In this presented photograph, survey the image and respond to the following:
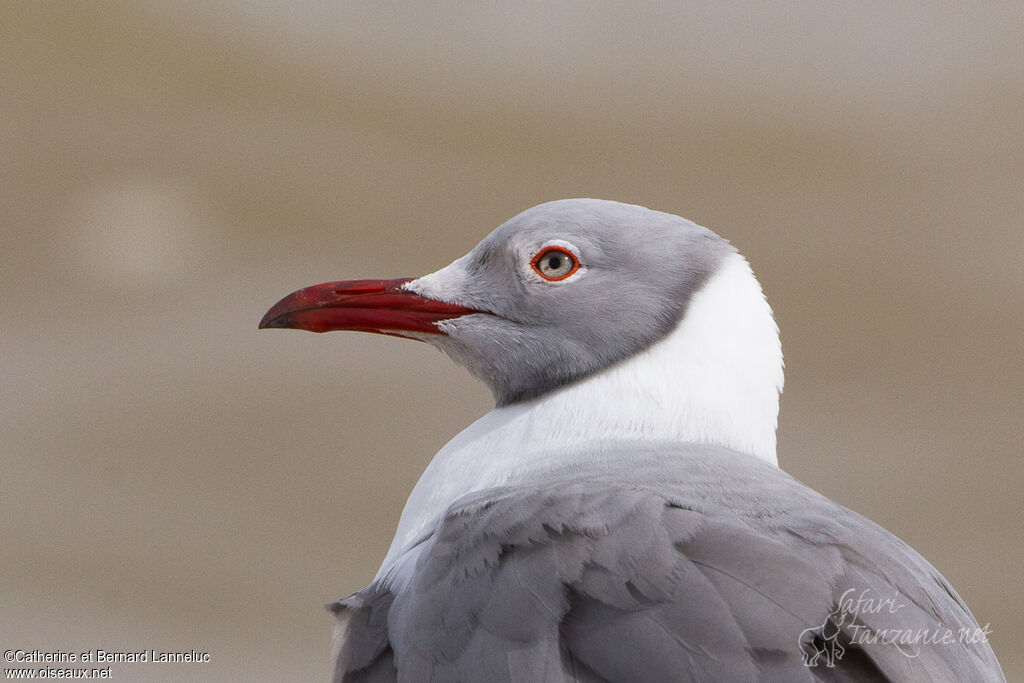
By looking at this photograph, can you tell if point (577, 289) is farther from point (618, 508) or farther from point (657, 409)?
point (618, 508)

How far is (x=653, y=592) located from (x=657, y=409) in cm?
27

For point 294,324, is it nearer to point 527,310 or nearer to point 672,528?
point 527,310

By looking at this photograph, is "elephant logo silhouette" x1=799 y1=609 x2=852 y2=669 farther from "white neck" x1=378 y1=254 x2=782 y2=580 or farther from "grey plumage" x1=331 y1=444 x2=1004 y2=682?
"white neck" x1=378 y1=254 x2=782 y2=580

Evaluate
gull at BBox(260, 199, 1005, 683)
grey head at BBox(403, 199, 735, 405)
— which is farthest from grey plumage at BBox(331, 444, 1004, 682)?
grey head at BBox(403, 199, 735, 405)

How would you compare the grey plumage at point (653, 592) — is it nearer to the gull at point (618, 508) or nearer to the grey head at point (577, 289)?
the gull at point (618, 508)

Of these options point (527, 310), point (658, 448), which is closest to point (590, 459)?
point (658, 448)

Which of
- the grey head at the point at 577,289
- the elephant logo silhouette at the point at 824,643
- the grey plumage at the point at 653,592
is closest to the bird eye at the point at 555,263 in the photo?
the grey head at the point at 577,289

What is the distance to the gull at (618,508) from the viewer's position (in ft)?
2.45

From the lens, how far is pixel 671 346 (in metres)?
1.03

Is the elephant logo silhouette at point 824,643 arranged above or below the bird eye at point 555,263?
below

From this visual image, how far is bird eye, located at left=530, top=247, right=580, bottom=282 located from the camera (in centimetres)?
105

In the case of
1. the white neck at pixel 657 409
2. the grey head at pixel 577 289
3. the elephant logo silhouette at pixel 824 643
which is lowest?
the elephant logo silhouette at pixel 824 643

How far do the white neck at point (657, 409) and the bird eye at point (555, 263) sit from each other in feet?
0.31

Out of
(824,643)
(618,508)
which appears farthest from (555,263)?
(824,643)
